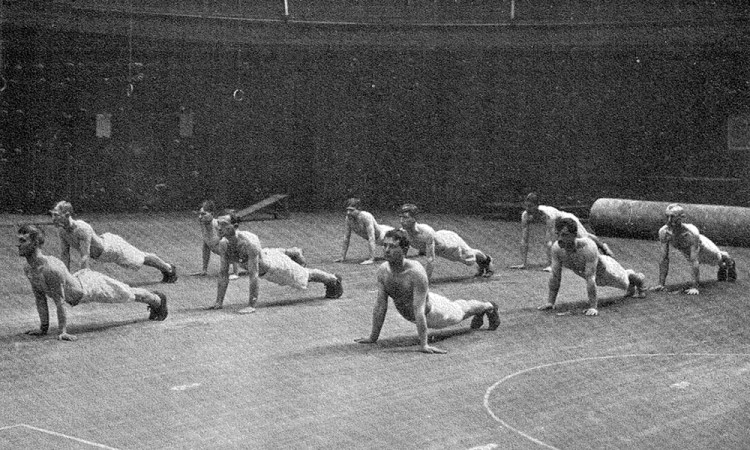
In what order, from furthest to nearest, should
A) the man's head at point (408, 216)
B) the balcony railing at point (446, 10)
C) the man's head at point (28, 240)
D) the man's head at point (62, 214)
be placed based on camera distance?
the balcony railing at point (446, 10) → the man's head at point (408, 216) → the man's head at point (62, 214) → the man's head at point (28, 240)

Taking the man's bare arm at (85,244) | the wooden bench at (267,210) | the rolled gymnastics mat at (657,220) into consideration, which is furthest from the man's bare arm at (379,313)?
the wooden bench at (267,210)

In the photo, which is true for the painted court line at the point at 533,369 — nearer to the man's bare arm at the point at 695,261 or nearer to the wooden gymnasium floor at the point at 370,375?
the wooden gymnasium floor at the point at 370,375

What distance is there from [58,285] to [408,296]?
3680mm

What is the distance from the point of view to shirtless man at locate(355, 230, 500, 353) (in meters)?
10.0

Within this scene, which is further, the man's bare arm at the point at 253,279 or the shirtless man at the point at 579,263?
the man's bare arm at the point at 253,279

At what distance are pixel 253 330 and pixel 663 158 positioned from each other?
1629cm

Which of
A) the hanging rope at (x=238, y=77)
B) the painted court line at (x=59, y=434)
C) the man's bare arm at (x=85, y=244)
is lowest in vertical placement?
the painted court line at (x=59, y=434)

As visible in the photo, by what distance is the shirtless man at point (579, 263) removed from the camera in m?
12.2

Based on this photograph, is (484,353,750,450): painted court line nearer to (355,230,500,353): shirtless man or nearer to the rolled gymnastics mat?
(355,230,500,353): shirtless man

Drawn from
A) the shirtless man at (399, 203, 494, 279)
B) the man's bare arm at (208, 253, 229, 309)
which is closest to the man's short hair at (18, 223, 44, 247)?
the man's bare arm at (208, 253, 229, 309)

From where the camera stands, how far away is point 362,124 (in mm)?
27125

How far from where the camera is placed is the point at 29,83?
2416 cm

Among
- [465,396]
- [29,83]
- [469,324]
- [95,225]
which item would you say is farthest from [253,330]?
[29,83]

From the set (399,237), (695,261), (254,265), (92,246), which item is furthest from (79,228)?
(695,261)
